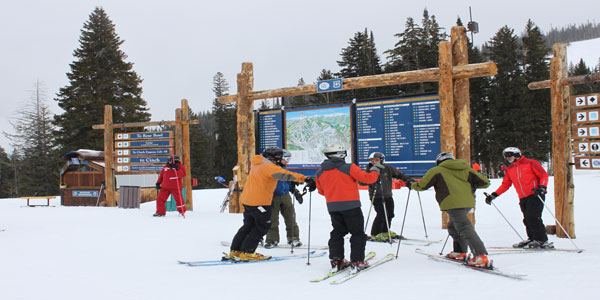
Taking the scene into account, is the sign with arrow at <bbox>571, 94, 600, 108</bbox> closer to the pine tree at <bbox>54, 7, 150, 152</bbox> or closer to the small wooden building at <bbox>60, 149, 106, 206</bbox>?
the small wooden building at <bbox>60, 149, 106, 206</bbox>

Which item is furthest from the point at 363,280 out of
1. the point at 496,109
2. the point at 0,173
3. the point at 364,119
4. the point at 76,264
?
the point at 0,173

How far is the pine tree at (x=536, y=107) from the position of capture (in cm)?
2898

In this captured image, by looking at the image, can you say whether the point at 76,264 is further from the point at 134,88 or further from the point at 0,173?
the point at 0,173

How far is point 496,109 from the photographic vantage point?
30344mm

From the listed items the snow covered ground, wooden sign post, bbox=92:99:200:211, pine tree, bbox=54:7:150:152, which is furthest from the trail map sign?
pine tree, bbox=54:7:150:152

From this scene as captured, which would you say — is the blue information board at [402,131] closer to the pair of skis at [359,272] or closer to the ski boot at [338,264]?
the pair of skis at [359,272]

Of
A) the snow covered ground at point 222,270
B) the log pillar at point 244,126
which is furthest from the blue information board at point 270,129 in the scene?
the snow covered ground at point 222,270

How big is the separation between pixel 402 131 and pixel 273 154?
16.7 ft

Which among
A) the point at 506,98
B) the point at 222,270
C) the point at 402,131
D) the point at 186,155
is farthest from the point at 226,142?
the point at 222,270

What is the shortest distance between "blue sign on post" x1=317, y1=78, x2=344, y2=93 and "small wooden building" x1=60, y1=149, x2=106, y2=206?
1043 cm

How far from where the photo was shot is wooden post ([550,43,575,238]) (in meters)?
7.62

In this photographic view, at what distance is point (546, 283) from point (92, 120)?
1304 inches

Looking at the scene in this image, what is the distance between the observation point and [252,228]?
609 centimetres

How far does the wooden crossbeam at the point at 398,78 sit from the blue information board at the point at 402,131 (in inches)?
29.6
